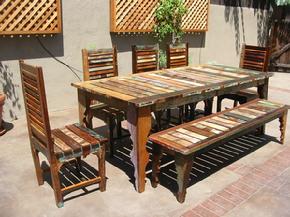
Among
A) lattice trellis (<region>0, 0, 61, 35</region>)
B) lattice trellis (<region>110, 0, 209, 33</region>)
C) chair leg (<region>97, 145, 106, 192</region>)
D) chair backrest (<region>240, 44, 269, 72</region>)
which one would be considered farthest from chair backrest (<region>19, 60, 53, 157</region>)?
chair backrest (<region>240, 44, 269, 72</region>)

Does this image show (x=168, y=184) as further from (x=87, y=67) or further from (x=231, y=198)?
(x=87, y=67)

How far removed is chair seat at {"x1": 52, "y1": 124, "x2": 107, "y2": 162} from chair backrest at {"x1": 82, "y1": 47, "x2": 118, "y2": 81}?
1083mm

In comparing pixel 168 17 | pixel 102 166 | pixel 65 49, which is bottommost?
pixel 102 166

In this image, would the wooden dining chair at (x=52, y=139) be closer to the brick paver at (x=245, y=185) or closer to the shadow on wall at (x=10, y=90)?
the brick paver at (x=245, y=185)

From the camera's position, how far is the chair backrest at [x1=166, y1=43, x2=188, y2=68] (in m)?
4.73

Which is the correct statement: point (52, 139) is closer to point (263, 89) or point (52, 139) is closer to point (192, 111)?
point (192, 111)

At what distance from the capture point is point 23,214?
2.58 meters

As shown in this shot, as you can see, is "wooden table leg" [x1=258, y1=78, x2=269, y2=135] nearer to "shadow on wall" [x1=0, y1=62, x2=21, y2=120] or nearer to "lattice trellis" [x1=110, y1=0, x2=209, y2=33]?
"lattice trellis" [x1=110, y1=0, x2=209, y2=33]

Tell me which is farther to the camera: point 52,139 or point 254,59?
point 254,59

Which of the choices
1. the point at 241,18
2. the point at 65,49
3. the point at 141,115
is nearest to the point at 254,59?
the point at 65,49

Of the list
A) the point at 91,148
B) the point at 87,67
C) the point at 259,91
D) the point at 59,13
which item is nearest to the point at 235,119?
the point at 259,91

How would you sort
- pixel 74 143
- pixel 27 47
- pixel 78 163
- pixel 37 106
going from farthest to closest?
1. pixel 27 47
2. pixel 78 163
3. pixel 74 143
4. pixel 37 106

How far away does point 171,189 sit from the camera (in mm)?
2975

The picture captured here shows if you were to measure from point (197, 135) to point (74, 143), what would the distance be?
40.7 inches
